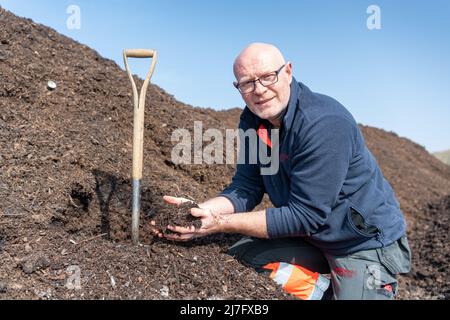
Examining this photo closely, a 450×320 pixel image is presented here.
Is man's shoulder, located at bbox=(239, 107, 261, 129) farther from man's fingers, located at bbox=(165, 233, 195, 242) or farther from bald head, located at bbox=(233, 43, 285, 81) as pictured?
man's fingers, located at bbox=(165, 233, 195, 242)

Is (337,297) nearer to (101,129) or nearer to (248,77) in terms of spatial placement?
(248,77)

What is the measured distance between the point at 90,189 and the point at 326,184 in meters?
1.73

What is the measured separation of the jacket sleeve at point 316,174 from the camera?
8.33 ft

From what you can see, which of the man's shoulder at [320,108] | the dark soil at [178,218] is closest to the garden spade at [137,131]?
the dark soil at [178,218]

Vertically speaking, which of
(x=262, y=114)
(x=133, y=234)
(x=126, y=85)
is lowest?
(x=133, y=234)

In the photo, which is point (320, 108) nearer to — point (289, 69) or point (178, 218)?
point (289, 69)

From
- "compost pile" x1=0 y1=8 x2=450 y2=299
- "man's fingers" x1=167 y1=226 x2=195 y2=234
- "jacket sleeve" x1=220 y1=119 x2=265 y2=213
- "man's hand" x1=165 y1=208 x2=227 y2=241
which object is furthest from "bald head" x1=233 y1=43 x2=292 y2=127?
"compost pile" x1=0 y1=8 x2=450 y2=299

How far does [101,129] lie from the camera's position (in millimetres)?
4273

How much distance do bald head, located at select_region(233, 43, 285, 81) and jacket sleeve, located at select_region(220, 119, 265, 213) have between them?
0.55 meters

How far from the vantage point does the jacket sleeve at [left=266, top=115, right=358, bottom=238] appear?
8.33 feet

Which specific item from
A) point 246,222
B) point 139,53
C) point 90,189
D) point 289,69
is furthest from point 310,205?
point 90,189

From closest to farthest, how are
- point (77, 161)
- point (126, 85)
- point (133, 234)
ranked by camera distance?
point (133, 234)
point (77, 161)
point (126, 85)
